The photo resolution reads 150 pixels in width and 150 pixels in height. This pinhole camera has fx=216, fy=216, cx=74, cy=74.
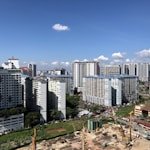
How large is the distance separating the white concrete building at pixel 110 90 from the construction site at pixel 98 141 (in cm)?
1118

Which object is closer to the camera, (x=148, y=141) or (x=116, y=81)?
(x=148, y=141)

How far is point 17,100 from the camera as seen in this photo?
2212 centimetres

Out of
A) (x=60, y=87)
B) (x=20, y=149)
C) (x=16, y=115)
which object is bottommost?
(x=20, y=149)

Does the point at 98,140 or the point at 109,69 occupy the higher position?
the point at 109,69

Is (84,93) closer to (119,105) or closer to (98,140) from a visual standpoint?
(119,105)

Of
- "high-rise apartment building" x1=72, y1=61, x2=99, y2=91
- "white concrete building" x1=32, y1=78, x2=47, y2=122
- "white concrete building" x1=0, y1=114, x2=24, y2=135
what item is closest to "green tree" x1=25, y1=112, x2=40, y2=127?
"white concrete building" x1=0, y1=114, x2=24, y2=135

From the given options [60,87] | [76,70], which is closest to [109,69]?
[76,70]

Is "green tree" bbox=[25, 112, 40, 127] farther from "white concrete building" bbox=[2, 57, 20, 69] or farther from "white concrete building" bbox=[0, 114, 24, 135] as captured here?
"white concrete building" bbox=[2, 57, 20, 69]

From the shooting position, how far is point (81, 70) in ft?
149

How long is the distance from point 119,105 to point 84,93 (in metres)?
6.53

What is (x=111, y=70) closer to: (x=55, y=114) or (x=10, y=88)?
(x=55, y=114)

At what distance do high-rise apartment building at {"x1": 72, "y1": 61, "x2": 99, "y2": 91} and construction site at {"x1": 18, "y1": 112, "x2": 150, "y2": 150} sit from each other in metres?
25.9

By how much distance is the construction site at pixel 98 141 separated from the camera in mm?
15559

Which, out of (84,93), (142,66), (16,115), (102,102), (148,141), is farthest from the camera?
(142,66)
